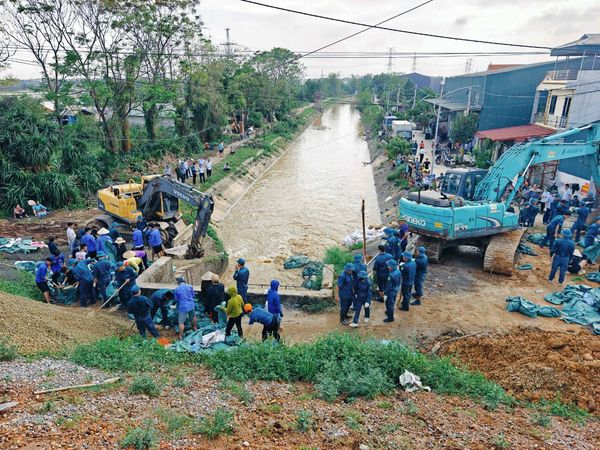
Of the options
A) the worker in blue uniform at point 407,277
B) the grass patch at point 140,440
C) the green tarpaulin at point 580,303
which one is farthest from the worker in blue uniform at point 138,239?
the green tarpaulin at point 580,303

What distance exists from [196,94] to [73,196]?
47.7ft

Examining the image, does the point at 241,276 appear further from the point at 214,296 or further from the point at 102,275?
the point at 102,275

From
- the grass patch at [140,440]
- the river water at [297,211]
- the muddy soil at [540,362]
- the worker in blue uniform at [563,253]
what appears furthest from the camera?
the river water at [297,211]

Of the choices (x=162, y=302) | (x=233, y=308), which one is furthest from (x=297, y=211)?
(x=233, y=308)

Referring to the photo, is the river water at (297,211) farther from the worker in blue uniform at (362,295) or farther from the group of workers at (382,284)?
the worker in blue uniform at (362,295)

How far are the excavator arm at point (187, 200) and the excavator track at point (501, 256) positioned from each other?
25.5 ft

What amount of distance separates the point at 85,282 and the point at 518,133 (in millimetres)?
24240

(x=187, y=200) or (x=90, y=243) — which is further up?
(x=187, y=200)

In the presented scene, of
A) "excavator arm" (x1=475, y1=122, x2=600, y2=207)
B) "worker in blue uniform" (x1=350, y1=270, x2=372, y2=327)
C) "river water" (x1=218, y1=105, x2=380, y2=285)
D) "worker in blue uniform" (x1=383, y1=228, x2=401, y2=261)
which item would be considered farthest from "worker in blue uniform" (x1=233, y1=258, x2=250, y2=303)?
"excavator arm" (x1=475, y1=122, x2=600, y2=207)

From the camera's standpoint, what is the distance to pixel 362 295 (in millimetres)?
9242

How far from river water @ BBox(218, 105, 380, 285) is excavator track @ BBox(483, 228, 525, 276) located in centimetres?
539

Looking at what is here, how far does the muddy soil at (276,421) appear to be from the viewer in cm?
480

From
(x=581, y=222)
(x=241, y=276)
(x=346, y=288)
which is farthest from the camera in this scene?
(x=581, y=222)

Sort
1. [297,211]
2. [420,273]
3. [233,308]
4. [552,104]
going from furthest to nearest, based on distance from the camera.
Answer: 1. [552,104]
2. [297,211]
3. [420,273]
4. [233,308]
